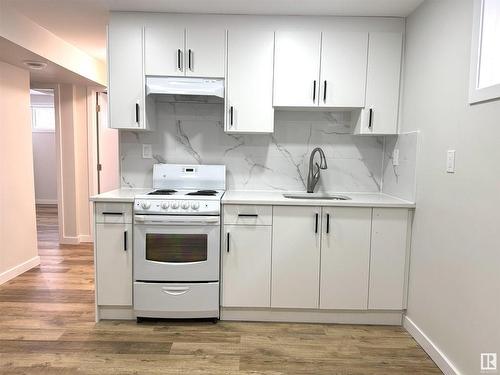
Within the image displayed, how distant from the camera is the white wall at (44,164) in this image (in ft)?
24.9

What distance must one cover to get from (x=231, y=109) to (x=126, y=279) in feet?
4.88

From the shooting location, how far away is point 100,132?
14.8 ft

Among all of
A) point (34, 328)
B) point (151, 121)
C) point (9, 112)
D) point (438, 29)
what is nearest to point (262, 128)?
point (151, 121)

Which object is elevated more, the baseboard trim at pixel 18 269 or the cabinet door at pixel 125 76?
the cabinet door at pixel 125 76

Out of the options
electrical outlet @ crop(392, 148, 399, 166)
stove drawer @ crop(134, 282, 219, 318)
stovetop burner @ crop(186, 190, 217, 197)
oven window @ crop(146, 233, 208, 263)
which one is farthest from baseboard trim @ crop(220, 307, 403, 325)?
electrical outlet @ crop(392, 148, 399, 166)

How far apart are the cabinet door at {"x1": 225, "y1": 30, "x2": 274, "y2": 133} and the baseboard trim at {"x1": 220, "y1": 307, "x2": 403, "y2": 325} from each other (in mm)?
1377

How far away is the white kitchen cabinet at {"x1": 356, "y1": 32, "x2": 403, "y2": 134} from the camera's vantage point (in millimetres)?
2557

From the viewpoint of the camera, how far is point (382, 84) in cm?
258

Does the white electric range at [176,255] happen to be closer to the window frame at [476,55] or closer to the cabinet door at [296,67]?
the cabinet door at [296,67]

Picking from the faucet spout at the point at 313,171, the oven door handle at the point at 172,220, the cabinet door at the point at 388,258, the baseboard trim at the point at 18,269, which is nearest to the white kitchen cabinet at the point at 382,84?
the faucet spout at the point at 313,171

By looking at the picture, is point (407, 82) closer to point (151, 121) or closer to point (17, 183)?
point (151, 121)

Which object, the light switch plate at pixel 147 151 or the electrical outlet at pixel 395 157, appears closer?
the electrical outlet at pixel 395 157

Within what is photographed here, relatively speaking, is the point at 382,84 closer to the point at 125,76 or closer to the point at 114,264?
the point at 125,76

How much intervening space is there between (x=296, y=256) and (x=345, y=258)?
36cm
